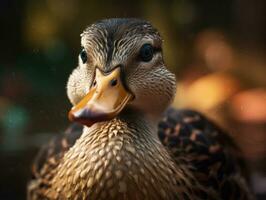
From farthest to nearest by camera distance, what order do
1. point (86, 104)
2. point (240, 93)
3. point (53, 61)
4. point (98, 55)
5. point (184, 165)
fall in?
point (240, 93) → point (53, 61) → point (184, 165) → point (98, 55) → point (86, 104)

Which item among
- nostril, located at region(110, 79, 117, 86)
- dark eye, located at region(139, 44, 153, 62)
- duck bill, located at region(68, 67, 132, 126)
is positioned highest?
dark eye, located at region(139, 44, 153, 62)

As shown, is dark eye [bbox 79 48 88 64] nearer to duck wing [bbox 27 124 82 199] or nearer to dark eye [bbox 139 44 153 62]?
dark eye [bbox 139 44 153 62]

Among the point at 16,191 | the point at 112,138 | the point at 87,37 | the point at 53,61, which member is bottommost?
the point at 16,191

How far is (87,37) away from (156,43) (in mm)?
165

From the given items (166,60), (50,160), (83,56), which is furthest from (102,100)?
(50,160)

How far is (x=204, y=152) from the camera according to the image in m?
1.88

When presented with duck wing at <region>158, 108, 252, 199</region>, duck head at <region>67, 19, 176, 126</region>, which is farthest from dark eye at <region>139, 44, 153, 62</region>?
duck wing at <region>158, 108, 252, 199</region>

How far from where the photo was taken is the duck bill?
122cm

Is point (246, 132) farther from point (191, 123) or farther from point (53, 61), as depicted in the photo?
point (53, 61)

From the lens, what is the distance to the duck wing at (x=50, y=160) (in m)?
1.81

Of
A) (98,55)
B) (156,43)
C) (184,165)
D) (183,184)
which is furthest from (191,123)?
(98,55)

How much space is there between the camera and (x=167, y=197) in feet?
4.92

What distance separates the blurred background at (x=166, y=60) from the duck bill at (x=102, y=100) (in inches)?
10.4

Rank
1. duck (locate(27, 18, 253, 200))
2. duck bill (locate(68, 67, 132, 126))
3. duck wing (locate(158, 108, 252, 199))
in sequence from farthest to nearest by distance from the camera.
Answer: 1. duck wing (locate(158, 108, 252, 199))
2. duck (locate(27, 18, 253, 200))
3. duck bill (locate(68, 67, 132, 126))
